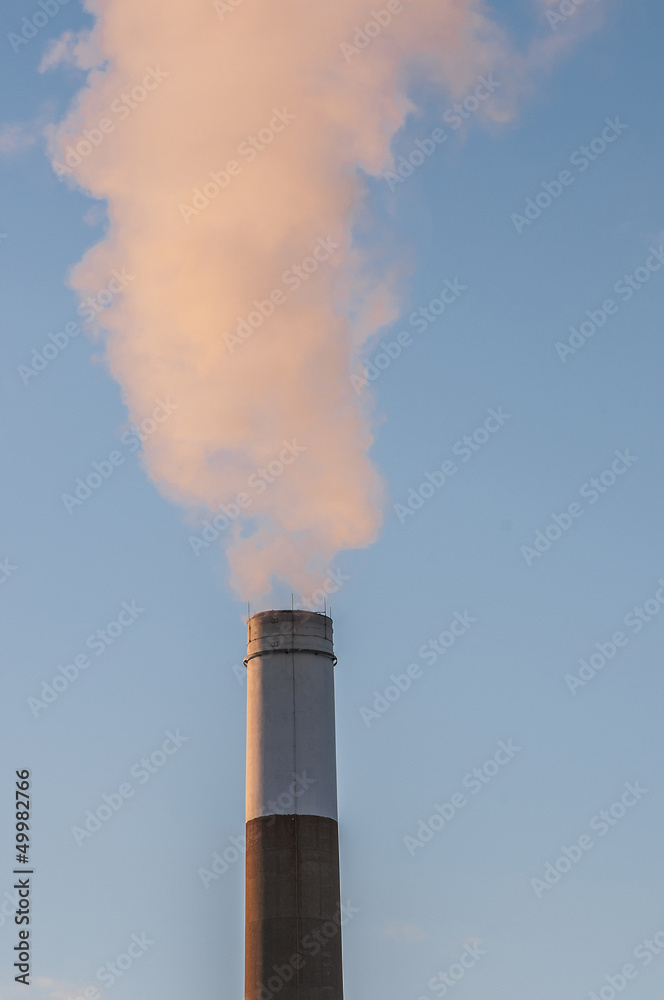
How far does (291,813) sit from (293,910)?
2.93 metres

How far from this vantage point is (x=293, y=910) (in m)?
41.8

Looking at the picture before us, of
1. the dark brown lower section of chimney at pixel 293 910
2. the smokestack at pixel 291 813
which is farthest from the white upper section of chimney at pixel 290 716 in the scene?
the dark brown lower section of chimney at pixel 293 910

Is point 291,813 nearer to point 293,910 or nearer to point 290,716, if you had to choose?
point 293,910

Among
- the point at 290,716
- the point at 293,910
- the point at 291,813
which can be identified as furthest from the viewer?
the point at 290,716

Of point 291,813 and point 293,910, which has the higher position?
point 291,813

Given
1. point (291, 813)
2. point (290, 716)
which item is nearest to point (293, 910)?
point (291, 813)

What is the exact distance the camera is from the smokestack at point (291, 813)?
41438mm

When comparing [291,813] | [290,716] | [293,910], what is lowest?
[293,910]

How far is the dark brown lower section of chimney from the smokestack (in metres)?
0.03

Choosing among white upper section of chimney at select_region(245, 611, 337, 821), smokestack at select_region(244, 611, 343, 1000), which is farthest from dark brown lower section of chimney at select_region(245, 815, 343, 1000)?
white upper section of chimney at select_region(245, 611, 337, 821)

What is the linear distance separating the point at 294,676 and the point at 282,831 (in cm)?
498

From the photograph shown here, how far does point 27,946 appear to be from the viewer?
4084cm

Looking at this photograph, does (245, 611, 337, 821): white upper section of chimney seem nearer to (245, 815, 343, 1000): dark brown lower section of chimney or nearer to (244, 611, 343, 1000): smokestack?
(244, 611, 343, 1000): smokestack

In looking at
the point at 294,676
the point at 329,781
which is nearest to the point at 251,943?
the point at 329,781
